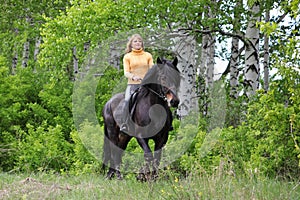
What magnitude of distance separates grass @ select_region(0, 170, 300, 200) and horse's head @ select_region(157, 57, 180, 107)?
1.41m

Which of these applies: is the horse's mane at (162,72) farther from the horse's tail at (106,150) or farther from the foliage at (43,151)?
the foliage at (43,151)

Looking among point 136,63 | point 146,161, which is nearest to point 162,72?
point 136,63

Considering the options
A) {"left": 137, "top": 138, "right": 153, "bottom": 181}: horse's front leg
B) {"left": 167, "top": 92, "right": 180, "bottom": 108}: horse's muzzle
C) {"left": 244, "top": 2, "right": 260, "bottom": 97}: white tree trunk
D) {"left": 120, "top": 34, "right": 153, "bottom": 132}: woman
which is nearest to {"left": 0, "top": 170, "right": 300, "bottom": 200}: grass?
{"left": 137, "top": 138, "right": 153, "bottom": 181}: horse's front leg

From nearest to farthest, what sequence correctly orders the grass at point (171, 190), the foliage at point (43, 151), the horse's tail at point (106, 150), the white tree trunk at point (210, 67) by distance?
the grass at point (171, 190) → the horse's tail at point (106, 150) → the foliage at point (43, 151) → the white tree trunk at point (210, 67)

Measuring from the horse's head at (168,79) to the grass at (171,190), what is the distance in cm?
141

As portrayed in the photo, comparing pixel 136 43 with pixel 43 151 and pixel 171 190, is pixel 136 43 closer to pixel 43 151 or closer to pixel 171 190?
pixel 171 190

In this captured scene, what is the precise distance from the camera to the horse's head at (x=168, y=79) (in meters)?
8.93

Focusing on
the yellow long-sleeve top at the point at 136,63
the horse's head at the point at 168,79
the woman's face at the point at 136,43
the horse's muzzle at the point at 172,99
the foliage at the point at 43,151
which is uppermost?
the woman's face at the point at 136,43

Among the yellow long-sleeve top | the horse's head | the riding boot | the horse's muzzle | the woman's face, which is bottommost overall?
the riding boot

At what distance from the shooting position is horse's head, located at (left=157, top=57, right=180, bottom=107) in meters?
8.93

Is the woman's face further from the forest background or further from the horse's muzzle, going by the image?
the forest background

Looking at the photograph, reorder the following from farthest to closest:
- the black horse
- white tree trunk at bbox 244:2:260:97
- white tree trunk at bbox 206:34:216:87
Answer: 1. white tree trunk at bbox 206:34:216:87
2. white tree trunk at bbox 244:2:260:97
3. the black horse

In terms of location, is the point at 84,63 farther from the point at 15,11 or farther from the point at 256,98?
the point at 15,11

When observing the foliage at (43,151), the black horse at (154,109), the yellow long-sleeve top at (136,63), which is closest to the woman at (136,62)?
the yellow long-sleeve top at (136,63)
